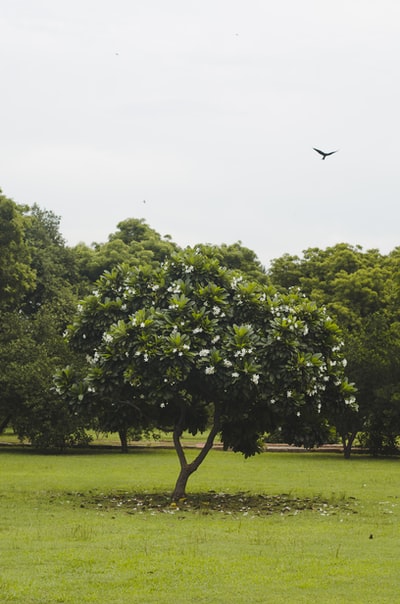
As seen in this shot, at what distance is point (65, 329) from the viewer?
4650 cm

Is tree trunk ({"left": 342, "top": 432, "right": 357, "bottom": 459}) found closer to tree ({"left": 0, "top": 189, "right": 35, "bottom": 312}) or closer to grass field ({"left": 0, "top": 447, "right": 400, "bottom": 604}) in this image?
grass field ({"left": 0, "top": 447, "right": 400, "bottom": 604})

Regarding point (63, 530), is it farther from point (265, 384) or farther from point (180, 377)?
point (265, 384)

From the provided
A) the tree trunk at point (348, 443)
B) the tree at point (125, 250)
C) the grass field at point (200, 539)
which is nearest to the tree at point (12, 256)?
the tree at point (125, 250)

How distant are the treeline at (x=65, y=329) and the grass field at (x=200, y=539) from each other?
785cm

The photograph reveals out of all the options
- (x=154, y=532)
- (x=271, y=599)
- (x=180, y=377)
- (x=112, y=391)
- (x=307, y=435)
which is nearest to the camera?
(x=271, y=599)

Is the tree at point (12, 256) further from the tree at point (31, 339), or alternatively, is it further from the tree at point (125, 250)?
the tree at point (125, 250)

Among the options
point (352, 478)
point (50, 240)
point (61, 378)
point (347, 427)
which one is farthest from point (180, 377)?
point (50, 240)

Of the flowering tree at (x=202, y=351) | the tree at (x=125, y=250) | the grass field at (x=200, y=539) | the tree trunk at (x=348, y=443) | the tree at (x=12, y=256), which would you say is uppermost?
the tree at (x=125, y=250)

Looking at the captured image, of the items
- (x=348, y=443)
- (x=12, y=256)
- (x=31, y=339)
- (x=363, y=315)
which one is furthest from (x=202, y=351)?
(x=363, y=315)

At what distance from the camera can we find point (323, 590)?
36.2 feet

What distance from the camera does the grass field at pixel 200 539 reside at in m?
11.0

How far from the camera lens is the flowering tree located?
1939cm

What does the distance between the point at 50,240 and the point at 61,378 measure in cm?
4139

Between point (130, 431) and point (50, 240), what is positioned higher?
point (50, 240)
